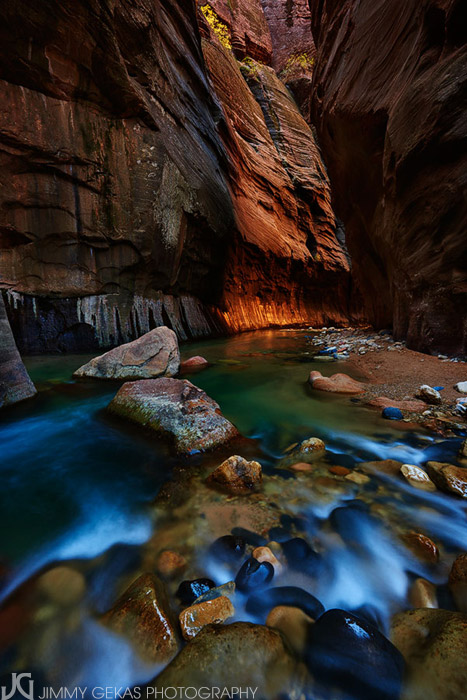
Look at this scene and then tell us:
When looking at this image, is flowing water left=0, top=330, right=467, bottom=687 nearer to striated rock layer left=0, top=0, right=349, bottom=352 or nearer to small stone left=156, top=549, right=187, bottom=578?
small stone left=156, top=549, right=187, bottom=578

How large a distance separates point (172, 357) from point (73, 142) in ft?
20.2

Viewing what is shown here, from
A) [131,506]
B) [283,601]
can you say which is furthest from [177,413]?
[283,601]

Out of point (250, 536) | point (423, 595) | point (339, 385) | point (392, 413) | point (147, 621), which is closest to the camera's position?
point (147, 621)

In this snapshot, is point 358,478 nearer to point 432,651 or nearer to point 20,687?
point 432,651

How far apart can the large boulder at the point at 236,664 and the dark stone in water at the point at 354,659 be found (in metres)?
0.09

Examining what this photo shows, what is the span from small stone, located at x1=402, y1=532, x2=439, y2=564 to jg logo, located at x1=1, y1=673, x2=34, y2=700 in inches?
61.1

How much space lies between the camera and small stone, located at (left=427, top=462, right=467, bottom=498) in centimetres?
164

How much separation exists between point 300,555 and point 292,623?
303mm

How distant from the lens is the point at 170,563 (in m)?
1.27

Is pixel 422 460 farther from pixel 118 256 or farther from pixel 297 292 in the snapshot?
pixel 297 292

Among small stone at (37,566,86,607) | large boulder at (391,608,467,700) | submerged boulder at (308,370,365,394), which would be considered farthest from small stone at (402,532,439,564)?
submerged boulder at (308,370,365,394)

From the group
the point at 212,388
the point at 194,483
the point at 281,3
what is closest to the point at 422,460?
the point at 194,483

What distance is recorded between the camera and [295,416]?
3.05 meters

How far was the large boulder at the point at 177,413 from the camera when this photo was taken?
7.59 feet
